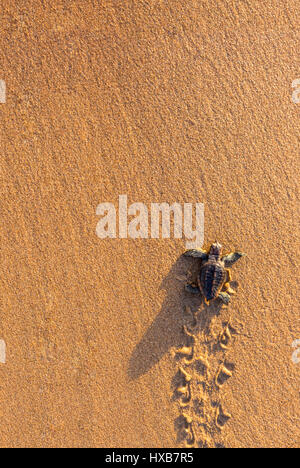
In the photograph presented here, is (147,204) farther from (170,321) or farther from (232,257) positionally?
(170,321)

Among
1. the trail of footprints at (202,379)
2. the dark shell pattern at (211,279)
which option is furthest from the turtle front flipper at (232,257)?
the trail of footprints at (202,379)

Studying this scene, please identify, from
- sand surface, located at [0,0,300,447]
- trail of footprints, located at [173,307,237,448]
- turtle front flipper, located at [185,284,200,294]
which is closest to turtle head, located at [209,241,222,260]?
sand surface, located at [0,0,300,447]

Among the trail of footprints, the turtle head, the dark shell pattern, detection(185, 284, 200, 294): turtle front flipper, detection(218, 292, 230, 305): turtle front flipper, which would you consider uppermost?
the turtle head

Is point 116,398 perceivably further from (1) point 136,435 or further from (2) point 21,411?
(2) point 21,411

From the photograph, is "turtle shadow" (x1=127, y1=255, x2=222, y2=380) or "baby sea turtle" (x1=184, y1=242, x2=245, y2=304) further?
"turtle shadow" (x1=127, y1=255, x2=222, y2=380)

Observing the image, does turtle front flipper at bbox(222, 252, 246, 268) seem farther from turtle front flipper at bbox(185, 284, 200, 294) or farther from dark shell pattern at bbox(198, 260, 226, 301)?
turtle front flipper at bbox(185, 284, 200, 294)

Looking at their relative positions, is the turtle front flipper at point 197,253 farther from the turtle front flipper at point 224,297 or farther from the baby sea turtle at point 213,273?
the turtle front flipper at point 224,297
